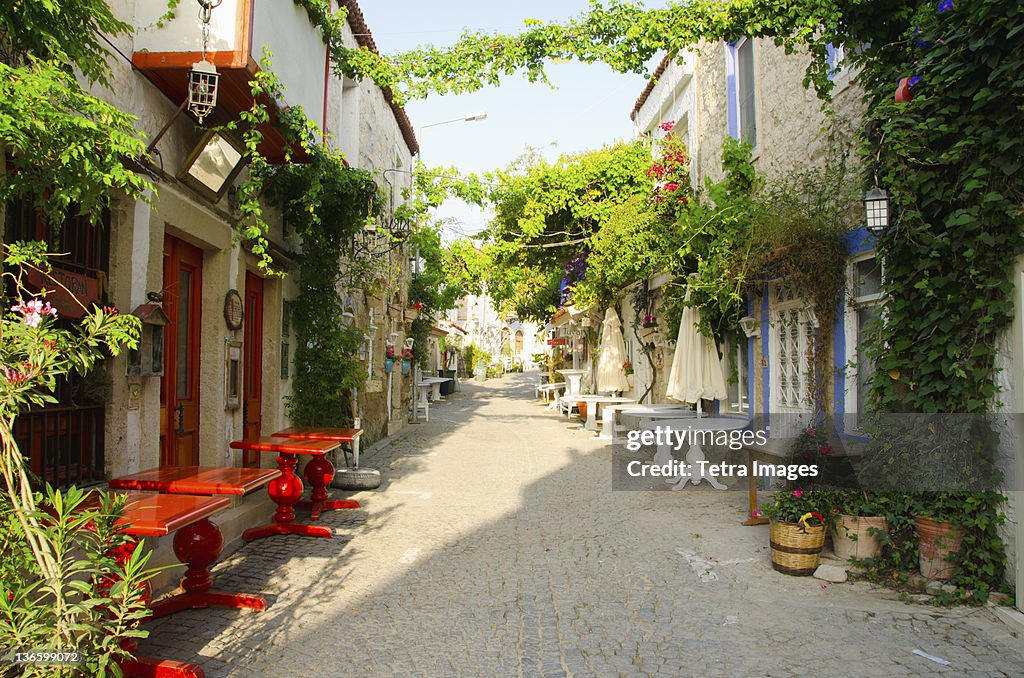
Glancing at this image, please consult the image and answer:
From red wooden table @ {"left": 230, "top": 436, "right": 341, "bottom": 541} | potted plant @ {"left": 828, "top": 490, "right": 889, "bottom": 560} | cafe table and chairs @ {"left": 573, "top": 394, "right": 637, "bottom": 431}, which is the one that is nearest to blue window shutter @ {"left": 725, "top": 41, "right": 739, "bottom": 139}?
potted plant @ {"left": 828, "top": 490, "right": 889, "bottom": 560}

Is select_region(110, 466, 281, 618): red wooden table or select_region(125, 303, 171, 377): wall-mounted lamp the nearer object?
select_region(110, 466, 281, 618): red wooden table

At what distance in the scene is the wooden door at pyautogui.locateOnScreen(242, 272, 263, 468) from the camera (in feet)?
24.6

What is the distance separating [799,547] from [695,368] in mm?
4671

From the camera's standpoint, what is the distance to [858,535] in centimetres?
496

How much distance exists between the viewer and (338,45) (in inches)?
298

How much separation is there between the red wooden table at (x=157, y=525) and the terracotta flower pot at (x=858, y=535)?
4.20 meters

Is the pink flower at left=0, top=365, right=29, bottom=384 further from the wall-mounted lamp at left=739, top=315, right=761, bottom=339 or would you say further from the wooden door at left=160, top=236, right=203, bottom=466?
the wall-mounted lamp at left=739, top=315, right=761, bottom=339

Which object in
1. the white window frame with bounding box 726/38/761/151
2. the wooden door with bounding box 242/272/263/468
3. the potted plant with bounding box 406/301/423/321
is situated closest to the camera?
the wooden door with bounding box 242/272/263/468

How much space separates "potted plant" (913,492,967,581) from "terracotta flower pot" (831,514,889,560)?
274 millimetres

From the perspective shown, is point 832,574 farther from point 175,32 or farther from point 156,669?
point 175,32

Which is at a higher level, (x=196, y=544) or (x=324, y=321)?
(x=324, y=321)

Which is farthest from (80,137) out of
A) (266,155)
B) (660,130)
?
(660,130)

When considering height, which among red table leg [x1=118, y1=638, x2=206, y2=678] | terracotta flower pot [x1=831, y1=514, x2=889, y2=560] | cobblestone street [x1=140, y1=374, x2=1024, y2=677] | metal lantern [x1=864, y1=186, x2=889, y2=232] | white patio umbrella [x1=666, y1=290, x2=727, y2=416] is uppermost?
metal lantern [x1=864, y1=186, x2=889, y2=232]

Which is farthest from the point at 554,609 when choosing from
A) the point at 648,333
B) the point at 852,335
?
the point at 648,333
